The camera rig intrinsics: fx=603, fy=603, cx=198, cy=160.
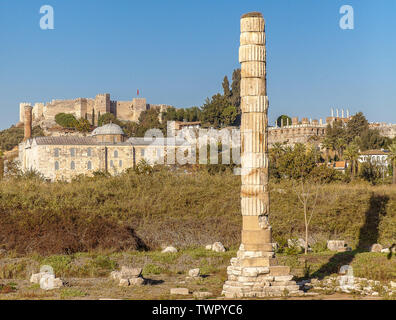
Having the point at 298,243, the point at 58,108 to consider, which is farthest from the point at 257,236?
the point at 58,108

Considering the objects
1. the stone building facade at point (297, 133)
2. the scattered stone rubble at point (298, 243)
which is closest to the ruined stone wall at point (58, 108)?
the stone building facade at point (297, 133)

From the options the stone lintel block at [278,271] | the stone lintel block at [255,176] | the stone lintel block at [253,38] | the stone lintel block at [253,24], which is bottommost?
the stone lintel block at [278,271]

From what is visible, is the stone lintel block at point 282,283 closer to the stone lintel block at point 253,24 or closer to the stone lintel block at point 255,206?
the stone lintel block at point 255,206

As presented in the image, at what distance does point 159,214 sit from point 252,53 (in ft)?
45.1

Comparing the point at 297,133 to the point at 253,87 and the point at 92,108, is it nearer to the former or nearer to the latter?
the point at 92,108

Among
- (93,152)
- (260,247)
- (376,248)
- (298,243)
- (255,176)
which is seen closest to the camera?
(260,247)

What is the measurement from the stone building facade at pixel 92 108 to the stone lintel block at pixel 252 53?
270ft

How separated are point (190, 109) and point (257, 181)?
75.3 m

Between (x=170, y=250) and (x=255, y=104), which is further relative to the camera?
(x=170, y=250)

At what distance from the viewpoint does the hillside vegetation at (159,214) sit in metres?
21.3

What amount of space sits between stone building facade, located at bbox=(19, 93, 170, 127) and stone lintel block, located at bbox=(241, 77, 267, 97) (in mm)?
82311

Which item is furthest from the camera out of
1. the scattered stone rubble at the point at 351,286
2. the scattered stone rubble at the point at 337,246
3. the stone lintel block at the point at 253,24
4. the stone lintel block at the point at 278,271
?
the scattered stone rubble at the point at 337,246

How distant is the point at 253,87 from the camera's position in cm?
1311

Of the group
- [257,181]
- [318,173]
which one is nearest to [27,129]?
[318,173]
